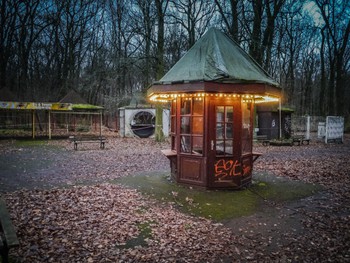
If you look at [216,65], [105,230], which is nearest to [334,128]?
[216,65]

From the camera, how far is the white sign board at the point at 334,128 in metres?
22.3

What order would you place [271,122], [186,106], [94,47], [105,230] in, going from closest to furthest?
[105,230]
[186,106]
[271,122]
[94,47]

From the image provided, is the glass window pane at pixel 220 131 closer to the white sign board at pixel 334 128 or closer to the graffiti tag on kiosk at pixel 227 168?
the graffiti tag on kiosk at pixel 227 168

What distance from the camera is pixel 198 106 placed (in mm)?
7953

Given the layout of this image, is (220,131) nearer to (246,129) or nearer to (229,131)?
(229,131)

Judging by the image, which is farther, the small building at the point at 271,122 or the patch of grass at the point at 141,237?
the small building at the point at 271,122

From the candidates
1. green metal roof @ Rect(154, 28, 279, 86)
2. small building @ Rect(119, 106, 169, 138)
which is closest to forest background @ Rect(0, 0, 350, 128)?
small building @ Rect(119, 106, 169, 138)

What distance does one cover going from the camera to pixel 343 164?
40.9ft

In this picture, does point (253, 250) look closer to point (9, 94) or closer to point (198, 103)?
point (198, 103)

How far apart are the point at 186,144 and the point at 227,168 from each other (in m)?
1.46

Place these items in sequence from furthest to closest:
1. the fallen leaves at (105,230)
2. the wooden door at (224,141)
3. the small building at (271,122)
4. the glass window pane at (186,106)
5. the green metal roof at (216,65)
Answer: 1. the small building at (271,122)
2. the glass window pane at (186,106)
3. the wooden door at (224,141)
4. the green metal roof at (216,65)
5. the fallen leaves at (105,230)

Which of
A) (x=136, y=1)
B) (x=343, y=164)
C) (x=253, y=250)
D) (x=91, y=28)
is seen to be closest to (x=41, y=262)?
(x=253, y=250)

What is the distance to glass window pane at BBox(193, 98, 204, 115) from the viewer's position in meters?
7.86

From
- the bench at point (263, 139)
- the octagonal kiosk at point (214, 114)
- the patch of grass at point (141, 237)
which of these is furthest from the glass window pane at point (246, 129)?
the bench at point (263, 139)
